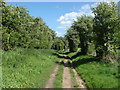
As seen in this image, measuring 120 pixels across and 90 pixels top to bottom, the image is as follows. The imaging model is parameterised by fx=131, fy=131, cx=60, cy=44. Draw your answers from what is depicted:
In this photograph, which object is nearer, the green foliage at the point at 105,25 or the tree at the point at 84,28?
the green foliage at the point at 105,25

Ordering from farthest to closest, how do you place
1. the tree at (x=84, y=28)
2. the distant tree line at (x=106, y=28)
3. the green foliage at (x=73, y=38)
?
1. the green foliage at (x=73, y=38)
2. the tree at (x=84, y=28)
3. the distant tree line at (x=106, y=28)

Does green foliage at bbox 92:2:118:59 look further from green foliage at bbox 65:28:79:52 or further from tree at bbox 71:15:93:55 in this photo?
green foliage at bbox 65:28:79:52

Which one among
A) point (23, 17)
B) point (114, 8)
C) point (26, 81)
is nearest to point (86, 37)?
point (114, 8)

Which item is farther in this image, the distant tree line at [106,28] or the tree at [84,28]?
the tree at [84,28]

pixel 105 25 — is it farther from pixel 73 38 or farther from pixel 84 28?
pixel 73 38

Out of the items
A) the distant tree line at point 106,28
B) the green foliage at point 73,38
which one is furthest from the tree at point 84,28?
the green foliage at point 73,38

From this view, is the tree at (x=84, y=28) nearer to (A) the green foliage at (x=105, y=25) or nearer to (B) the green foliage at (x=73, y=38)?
(A) the green foliage at (x=105, y=25)

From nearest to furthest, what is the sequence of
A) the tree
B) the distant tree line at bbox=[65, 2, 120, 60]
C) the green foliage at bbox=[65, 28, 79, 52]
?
the distant tree line at bbox=[65, 2, 120, 60] < the tree < the green foliage at bbox=[65, 28, 79, 52]

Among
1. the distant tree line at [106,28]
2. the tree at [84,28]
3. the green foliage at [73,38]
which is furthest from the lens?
the green foliage at [73,38]

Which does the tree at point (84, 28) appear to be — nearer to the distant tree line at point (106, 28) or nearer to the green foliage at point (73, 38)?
the distant tree line at point (106, 28)

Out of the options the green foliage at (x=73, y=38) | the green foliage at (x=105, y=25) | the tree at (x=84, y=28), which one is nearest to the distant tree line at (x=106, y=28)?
the green foliage at (x=105, y=25)

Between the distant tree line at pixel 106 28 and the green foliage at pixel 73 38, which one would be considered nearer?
the distant tree line at pixel 106 28

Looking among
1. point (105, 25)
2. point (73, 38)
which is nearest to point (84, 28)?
point (105, 25)

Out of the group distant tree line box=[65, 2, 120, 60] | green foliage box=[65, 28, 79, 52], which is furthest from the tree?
green foliage box=[65, 28, 79, 52]
